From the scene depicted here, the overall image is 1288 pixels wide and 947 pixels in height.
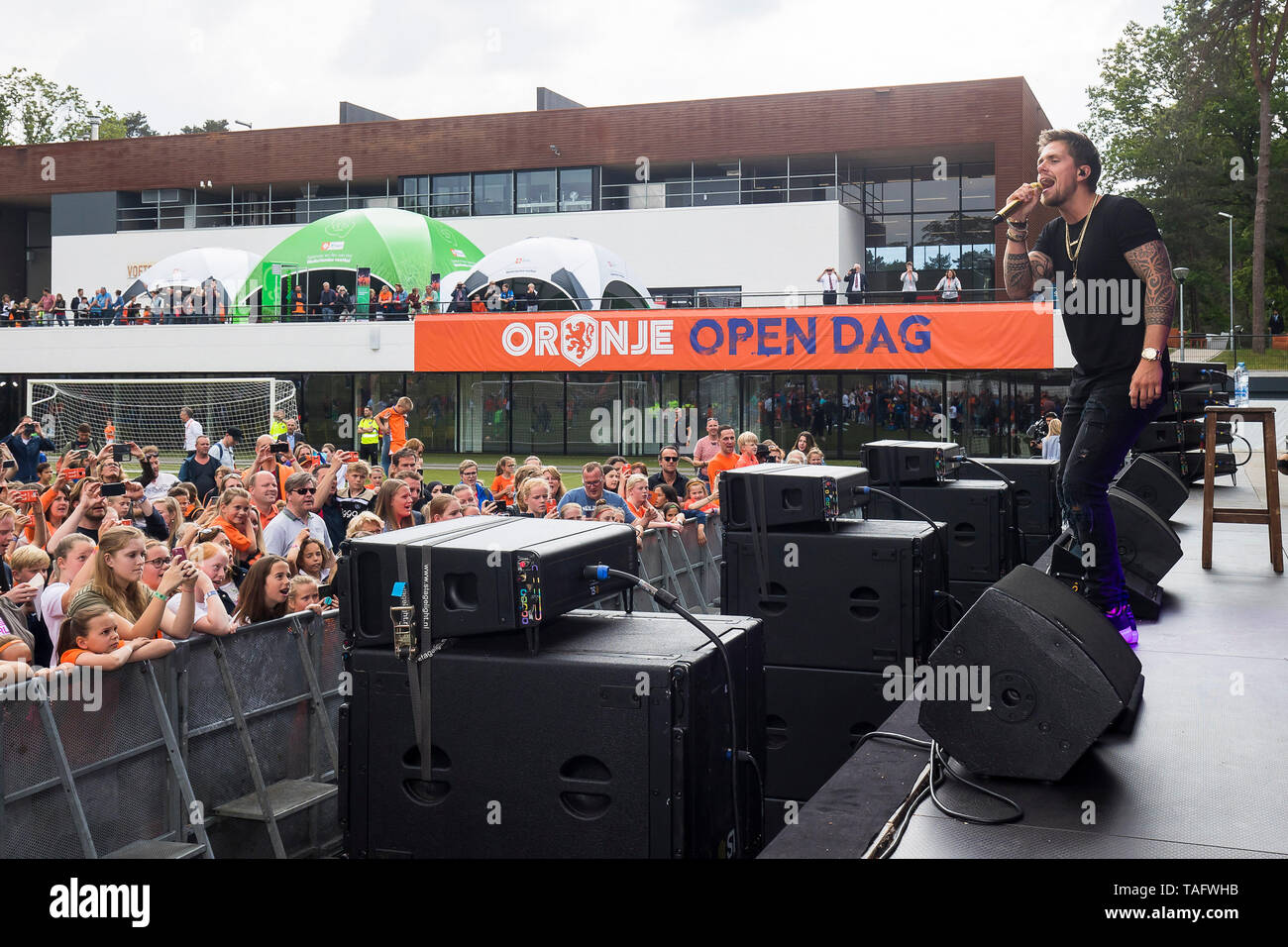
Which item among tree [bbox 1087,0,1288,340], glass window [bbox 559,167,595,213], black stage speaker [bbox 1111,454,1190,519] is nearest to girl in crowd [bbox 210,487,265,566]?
black stage speaker [bbox 1111,454,1190,519]

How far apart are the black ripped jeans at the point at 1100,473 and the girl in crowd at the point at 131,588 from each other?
3.85 m

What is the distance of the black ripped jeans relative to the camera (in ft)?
15.6

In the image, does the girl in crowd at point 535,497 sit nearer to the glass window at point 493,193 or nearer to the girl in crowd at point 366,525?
the girl in crowd at point 366,525

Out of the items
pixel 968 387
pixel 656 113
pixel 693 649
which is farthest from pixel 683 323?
pixel 693 649

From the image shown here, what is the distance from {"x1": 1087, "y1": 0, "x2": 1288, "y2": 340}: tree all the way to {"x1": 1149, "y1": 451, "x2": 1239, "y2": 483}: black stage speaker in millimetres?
40229

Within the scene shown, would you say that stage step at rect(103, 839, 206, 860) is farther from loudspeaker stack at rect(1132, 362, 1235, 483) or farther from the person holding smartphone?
the person holding smartphone

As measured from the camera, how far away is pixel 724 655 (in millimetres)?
3496

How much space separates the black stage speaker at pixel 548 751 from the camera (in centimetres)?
323

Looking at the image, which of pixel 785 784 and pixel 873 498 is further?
pixel 873 498

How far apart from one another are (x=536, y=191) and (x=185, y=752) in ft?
123

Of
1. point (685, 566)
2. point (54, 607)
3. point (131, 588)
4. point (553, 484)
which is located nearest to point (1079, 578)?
point (131, 588)
